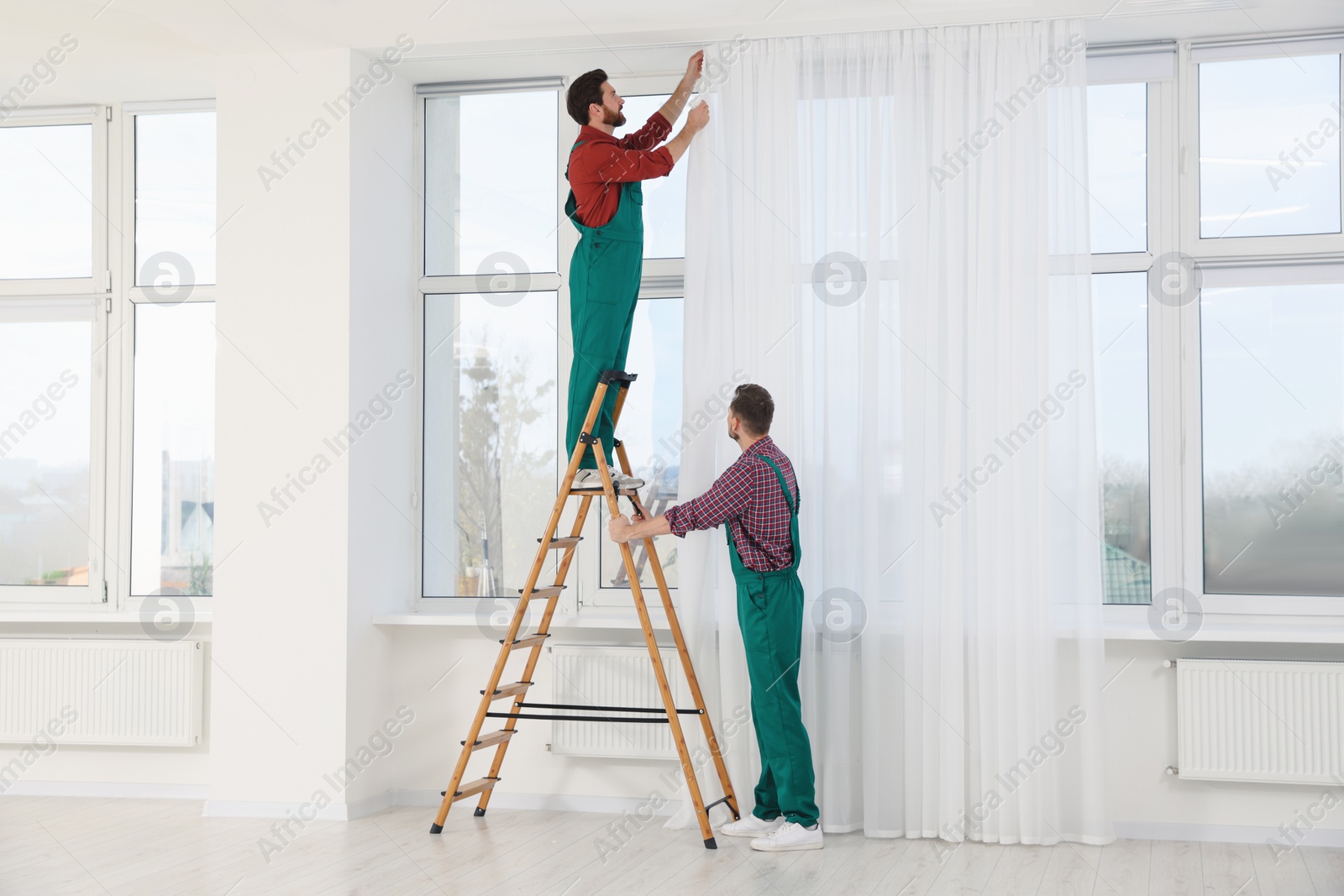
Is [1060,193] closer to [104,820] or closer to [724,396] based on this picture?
[724,396]

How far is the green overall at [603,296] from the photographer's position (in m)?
4.00

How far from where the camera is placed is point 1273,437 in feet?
13.9

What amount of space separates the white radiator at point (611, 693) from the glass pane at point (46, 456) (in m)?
2.36

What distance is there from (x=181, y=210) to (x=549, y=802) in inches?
124

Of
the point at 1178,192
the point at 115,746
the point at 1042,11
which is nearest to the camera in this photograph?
the point at 1042,11

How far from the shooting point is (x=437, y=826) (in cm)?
407

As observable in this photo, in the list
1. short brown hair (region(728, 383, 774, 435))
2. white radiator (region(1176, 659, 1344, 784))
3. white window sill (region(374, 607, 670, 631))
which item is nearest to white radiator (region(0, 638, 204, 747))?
white window sill (region(374, 607, 670, 631))

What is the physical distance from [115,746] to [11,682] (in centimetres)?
54

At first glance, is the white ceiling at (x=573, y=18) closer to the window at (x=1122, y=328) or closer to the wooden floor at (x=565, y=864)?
the window at (x=1122, y=328)

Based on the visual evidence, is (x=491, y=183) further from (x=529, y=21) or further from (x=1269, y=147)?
(x=1269, y=147)

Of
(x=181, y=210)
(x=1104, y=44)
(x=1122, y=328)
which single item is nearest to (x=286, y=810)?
(x=181, y=210)

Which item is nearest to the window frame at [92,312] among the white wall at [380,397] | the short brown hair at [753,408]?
the white wall at [380,397]

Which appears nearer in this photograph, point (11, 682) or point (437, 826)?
point (437, 826)

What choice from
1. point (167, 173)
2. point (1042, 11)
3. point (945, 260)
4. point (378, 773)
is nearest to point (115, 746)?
point (378, 773)
